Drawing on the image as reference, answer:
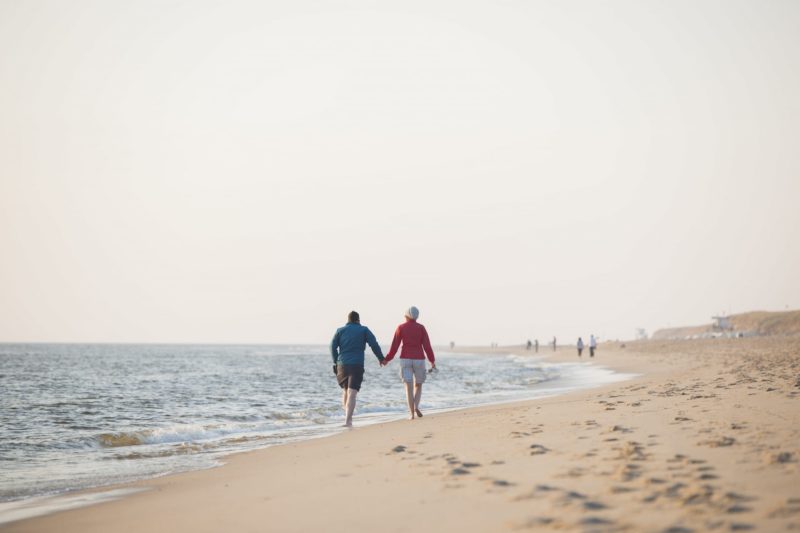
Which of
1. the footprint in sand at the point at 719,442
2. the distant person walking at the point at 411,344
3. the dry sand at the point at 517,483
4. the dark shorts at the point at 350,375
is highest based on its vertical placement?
the distant person walking at the point at 411,344

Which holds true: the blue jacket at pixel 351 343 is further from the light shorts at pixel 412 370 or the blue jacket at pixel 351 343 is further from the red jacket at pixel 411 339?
the light shorts at pixel 412 370

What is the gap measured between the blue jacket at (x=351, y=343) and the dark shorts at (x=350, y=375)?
0.35ft

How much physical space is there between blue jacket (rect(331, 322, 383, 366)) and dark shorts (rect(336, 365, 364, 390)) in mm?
106

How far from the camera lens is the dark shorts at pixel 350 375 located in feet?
41.0

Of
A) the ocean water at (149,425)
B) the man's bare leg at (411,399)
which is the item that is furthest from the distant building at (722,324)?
the man's bare leg at (411,399)

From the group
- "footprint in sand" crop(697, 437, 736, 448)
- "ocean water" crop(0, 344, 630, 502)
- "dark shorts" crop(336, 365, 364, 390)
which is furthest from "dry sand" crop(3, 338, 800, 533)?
"dark shorts" crop(336, 365, 364, 390)

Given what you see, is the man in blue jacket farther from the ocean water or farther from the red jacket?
the ocean water

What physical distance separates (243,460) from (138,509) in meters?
3.12

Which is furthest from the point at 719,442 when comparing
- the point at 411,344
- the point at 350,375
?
the point at 350,375

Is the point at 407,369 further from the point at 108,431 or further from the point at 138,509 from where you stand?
the point at 138,509

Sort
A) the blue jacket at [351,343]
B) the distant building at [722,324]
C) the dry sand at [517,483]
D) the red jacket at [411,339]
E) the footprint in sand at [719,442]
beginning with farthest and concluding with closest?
1. the distant building at [722,324]
2. the red jacket at [411,339]
3. the blue jacket at [351,343]
4. the footprint in sand at [719,442]
5. the dry sand at [517,483]

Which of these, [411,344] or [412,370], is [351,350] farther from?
[412,370]

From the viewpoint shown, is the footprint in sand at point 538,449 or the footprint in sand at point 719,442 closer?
the footprint in sand at point 719,442

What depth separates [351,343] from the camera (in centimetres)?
1252
